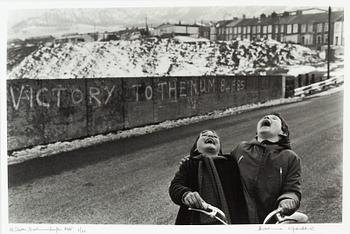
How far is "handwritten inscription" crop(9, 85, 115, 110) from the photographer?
1.97 m

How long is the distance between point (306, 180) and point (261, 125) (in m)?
0.35

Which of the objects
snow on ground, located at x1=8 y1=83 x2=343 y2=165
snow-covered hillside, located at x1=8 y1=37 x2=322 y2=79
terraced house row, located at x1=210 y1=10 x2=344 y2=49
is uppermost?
terraced house row, located at x1=210 y1=10 x2=344 y2=49

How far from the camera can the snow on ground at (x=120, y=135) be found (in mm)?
2039

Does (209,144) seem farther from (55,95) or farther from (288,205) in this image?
(55,95)

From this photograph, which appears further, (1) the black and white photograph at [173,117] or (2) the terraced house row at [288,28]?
(2) the terraced house row at [288,28]

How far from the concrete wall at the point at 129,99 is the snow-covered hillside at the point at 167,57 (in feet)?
0.17

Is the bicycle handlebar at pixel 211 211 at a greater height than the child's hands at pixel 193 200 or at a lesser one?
lesser

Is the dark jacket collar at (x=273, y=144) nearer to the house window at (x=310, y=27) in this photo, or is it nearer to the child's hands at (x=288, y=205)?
the child's hands at (x=288, y=205)

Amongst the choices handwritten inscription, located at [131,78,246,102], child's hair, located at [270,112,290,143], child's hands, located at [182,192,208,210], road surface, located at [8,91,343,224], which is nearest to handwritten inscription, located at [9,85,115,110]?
handwritten inscription, located at [131,78,246,102]

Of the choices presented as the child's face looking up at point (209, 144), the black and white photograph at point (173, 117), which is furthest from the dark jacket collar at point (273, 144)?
the child's face looking up at point (209, 144)

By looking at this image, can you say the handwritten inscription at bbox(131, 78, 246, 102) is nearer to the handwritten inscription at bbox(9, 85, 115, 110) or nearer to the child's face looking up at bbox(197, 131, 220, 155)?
the handwritten inscription at bbox(9, 85, 115, 110)
